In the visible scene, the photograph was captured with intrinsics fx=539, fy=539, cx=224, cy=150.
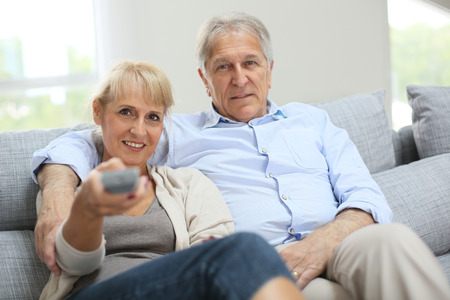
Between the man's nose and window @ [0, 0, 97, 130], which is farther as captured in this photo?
window @ [0, 0, 97, 130]

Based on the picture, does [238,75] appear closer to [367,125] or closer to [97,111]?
[97,111]

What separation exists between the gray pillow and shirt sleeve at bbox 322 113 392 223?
63cm

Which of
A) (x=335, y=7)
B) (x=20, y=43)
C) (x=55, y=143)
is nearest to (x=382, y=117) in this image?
(x=335, y=7)

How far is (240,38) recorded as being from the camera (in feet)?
6.06

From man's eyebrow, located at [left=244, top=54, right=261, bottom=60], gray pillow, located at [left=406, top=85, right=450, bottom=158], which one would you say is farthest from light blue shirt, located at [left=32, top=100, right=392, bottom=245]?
gray pillow, located at [left=406, top=85, right=450, bottom=158]

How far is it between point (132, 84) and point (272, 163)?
521mm

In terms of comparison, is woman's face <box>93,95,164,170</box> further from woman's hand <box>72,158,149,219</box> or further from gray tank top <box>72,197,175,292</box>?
woman's hand <box>72,158,149,219</box>

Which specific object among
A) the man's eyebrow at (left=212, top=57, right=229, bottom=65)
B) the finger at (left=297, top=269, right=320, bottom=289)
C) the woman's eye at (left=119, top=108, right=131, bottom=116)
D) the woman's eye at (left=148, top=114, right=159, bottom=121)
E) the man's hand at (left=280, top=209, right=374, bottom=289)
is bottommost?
the finger at (left=297, top=269, right=320, bottom=289)

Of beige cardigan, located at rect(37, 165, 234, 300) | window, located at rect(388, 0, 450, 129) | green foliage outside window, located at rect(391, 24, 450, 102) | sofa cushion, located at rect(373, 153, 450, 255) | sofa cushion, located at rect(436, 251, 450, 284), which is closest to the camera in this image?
beige cardigan, located at rect(37, 165, 234, 300)

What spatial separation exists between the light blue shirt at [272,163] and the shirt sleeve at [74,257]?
14.4 inches

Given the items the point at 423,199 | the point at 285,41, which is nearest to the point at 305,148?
the point at 423,199

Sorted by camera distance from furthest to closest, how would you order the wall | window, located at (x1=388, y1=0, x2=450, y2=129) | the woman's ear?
window, located at (x1=388, y1=0, x2=450, y2=129) < the wall < the woman's ear

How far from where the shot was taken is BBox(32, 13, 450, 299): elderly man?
134 centimetres

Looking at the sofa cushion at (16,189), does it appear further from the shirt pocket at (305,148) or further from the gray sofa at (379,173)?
the shirt pocket at (305,148)
